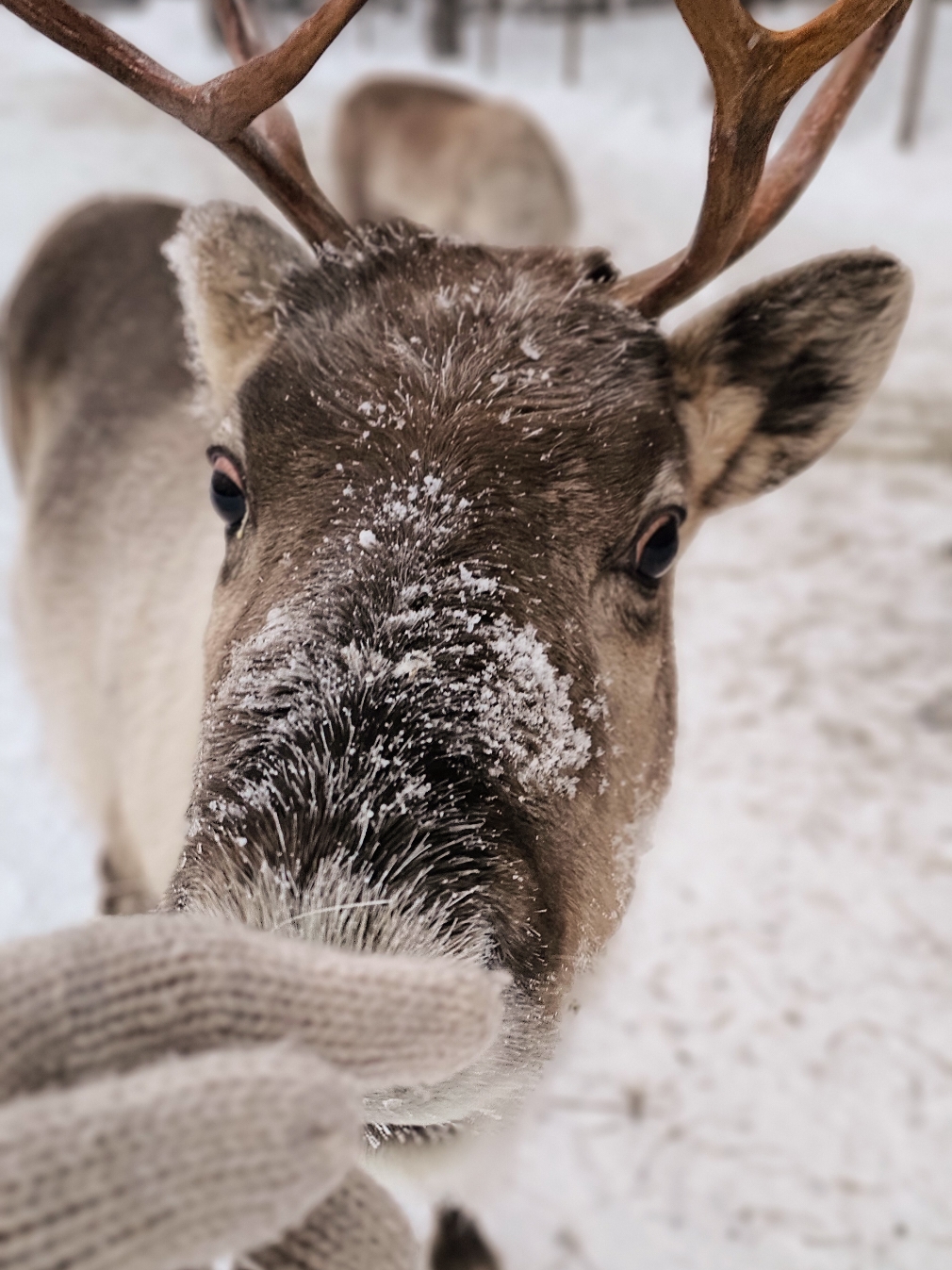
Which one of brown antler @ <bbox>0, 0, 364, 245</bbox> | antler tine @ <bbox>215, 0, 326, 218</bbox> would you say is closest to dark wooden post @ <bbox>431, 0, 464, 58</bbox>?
antler tine @ <bbox>215, 0, 326, 218</bbox>

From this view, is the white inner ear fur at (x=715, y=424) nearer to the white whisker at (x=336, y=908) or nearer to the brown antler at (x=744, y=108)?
the brown antler at (x=744, y=108)

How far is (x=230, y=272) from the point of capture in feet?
6.96

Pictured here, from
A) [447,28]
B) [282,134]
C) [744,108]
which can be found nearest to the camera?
[744,108]

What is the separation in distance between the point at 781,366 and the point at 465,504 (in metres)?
0.97

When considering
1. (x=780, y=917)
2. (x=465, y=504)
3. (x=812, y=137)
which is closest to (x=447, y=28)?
(x=812, y=137)

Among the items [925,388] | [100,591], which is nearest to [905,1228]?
[100,591]

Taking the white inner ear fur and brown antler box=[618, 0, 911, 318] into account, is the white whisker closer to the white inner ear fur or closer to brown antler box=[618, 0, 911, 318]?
the white inner ear fur

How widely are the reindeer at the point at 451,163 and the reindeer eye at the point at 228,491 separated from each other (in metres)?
8.01

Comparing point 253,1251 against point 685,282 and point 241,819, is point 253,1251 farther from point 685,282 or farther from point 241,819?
point 685,282

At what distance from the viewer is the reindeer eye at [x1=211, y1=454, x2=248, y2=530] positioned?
1.78 m

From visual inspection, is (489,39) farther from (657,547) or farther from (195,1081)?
(195,1081)

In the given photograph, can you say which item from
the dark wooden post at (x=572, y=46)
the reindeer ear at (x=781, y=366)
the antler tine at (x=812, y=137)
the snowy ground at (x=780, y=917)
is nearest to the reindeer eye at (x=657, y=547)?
the reindeer ear at (x=781, y=366)

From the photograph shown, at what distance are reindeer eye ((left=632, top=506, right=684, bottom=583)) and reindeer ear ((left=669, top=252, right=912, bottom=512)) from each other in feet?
0.84

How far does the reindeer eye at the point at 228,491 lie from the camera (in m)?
1.78
